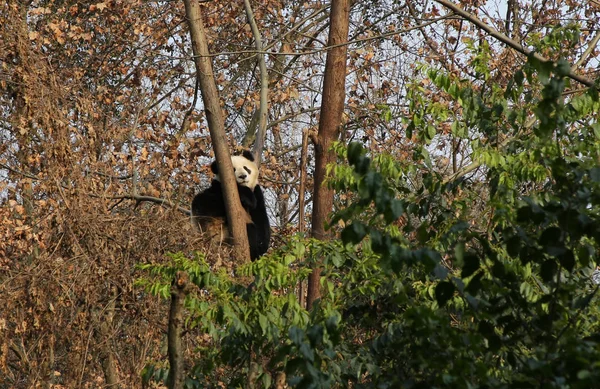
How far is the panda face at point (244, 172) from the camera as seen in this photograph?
7824 mm

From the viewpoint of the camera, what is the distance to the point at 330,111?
723cm

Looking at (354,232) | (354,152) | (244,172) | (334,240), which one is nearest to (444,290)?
(354,232)

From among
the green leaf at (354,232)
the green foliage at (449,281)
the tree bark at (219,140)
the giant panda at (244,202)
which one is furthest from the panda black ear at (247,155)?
the green leaf at (354,232)

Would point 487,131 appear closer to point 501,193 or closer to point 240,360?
point 501,193

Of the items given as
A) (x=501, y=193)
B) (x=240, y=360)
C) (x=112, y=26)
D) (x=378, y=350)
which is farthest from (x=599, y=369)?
(x=112, y=26)

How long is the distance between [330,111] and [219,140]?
76.6 inches

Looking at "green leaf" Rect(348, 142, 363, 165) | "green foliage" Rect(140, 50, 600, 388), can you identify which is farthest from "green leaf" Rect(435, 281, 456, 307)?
"green leaf" Rect(348, 142, 363, 165)

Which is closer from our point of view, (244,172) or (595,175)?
(595,175)

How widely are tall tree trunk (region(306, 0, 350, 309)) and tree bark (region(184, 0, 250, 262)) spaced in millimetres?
1506

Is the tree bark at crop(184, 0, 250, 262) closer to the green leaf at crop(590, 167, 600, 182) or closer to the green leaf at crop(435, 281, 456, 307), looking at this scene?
the green leaf at crop(435, 281, 456, 307)

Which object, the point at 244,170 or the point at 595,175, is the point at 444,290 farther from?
the point at 244,170

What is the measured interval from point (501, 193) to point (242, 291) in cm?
115

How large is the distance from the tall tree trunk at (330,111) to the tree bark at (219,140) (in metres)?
1.51

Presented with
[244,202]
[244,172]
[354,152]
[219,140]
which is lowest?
[354,152]
